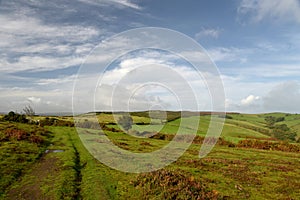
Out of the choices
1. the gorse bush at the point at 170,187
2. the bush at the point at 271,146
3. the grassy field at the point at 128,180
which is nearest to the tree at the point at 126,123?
the bush at the point at 271,146

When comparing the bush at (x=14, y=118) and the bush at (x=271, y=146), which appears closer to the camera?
the bush at (x=271, y=146)

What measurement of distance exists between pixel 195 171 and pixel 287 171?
37.3ft

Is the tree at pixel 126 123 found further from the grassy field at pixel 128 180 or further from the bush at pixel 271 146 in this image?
the grassy field at pixel 128 180

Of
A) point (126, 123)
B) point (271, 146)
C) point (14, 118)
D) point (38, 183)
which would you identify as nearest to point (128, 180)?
point (38, 183)

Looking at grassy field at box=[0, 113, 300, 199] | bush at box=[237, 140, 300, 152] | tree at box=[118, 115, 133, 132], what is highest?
tree at box=[118, 115, 133, 132]

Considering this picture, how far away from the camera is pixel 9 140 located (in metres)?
40.0

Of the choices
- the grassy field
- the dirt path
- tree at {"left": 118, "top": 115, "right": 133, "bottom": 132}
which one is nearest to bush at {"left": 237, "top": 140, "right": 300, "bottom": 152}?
the grassy field

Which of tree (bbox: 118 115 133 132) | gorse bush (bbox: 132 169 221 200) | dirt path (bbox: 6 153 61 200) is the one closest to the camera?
dirt path (bbox: 6 153 61 200)

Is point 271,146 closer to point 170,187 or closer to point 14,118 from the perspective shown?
point 170,187

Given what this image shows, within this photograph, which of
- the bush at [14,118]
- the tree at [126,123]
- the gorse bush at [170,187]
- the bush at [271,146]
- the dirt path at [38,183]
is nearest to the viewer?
the dirt path at [38,183]

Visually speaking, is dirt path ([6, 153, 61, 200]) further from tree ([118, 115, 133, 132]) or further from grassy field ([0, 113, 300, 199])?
tree ([118, 115, 133, 132])

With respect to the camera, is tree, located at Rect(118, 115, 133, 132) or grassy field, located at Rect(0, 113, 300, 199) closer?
grassy field, located at Rect(0, 113, 300, 199)

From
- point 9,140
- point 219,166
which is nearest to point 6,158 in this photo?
point 9,140

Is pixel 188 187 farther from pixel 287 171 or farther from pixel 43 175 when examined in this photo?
pixel 287 171
